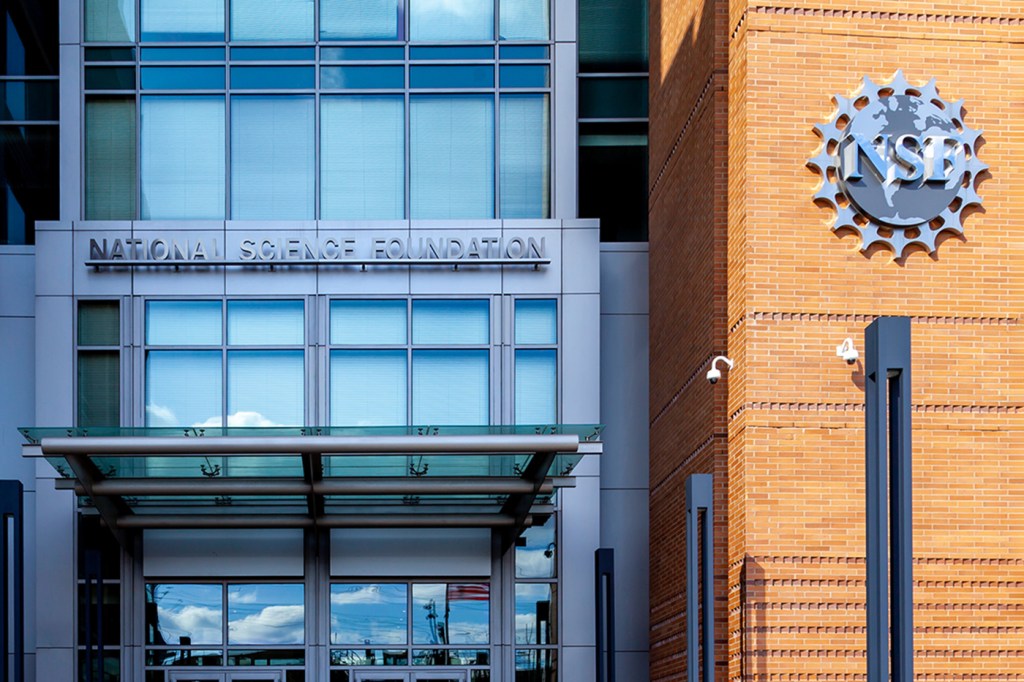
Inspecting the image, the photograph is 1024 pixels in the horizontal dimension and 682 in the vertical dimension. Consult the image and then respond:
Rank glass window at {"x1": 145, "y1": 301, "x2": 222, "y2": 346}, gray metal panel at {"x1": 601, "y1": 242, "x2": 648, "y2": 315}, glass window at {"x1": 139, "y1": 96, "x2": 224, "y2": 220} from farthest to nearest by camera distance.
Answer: glass window at {"x1": 139, "y1": 96, "x2": 224, "y2": 220}, gray metal panel at {"x1": 601, "y1": 242, "x2": 648, "y2": 315}, glass window at {"x1": 145, "y1": 301, "x2": 222, "y2": 346}

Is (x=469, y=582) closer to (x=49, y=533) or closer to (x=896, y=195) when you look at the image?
(x=49, y=533)

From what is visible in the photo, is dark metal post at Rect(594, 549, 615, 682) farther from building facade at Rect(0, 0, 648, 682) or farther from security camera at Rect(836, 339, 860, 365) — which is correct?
security camera at Rect(836, 339, 860, 365)

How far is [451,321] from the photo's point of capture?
22.5 metres

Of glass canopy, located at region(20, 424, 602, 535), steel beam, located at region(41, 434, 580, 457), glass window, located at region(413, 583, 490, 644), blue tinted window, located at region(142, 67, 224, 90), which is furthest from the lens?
blue tinted window, located at region(142, 67, 224, 90)

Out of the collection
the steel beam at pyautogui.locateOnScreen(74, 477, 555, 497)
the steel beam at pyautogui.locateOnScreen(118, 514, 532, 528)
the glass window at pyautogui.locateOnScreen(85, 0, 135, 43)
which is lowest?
the steel beam at pyautogui.locateOnScreen(118, 514, 532, 528)

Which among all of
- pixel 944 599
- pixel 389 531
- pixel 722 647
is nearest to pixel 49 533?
pixel 389 531

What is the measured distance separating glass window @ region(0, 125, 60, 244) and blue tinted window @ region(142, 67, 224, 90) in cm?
170

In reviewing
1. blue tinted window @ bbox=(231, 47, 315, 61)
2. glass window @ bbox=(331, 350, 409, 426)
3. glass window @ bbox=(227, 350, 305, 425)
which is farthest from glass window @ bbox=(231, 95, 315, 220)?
glass window @ bbox=(331, 350, 409, 426)

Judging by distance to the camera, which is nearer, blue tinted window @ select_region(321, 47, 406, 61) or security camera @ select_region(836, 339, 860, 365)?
security camera @ select_region(836, 339, 860, 365)

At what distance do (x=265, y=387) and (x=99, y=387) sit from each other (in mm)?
2230

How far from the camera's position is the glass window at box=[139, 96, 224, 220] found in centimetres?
2308

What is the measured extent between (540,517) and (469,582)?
128 cm

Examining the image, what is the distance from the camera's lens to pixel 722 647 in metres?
17.4

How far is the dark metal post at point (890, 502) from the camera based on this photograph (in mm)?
10688
